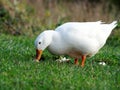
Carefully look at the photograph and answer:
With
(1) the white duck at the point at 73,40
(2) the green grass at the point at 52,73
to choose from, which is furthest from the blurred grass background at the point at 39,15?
(1) the white duck at the point at 73,40

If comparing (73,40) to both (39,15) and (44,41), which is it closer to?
(44,41)

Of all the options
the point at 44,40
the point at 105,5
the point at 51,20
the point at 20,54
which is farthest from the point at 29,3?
the point at 44,40

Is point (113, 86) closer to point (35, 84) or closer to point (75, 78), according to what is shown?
point (75, 78)

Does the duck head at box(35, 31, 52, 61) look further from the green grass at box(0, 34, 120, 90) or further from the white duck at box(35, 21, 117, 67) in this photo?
the green grass at box(0, 34, 120, 90)

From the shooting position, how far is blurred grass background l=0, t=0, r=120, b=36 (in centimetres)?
1345

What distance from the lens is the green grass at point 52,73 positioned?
5.48m

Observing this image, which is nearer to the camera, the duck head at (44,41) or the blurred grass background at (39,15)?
the duck head at (44,41)

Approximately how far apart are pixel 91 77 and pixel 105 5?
10.8 metres

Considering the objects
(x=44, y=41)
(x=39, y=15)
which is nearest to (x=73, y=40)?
(x=44, y=41)

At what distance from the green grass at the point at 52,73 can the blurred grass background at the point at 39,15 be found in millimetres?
5256

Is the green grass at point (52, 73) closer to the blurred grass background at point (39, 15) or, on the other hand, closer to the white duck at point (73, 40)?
the white duck at point (73, 40)

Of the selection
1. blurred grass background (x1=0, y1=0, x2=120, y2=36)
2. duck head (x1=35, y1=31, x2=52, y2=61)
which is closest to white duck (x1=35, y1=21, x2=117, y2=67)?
duck head (x1=35, y1=31, x2=52, y2=61)

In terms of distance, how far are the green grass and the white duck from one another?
0.22 metres

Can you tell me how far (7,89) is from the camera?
5.25 meters
